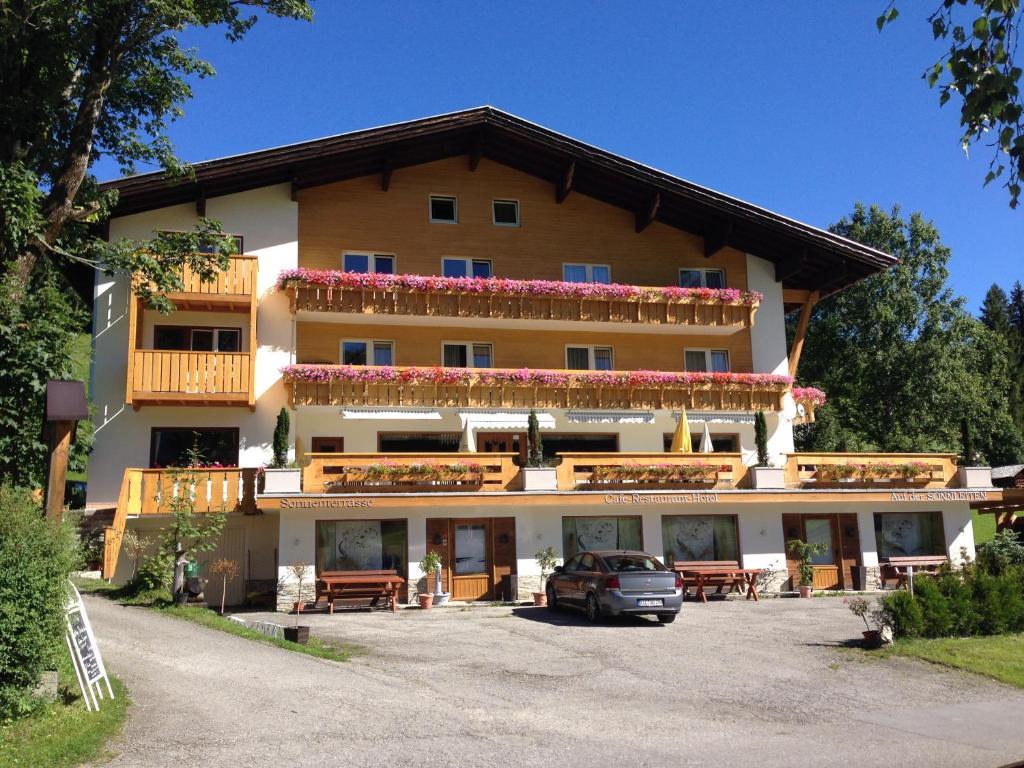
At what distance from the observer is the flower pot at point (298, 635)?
1462cm

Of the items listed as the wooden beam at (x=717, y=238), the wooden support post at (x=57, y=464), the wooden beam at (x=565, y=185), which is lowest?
the wooden support post at (x=57, y=464)

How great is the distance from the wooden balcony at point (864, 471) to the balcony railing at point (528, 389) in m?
3.55

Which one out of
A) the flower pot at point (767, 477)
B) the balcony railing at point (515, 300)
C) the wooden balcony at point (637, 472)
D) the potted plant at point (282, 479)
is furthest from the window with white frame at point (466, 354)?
the flower pot at point (767, 477)

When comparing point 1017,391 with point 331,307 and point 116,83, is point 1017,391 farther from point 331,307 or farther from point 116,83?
point 116,83

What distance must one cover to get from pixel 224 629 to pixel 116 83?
1047 centimetres

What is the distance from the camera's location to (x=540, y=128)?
1072 inches

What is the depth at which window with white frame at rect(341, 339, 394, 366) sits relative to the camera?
2694 cm

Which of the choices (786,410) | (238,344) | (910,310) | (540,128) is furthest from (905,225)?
(238,344)

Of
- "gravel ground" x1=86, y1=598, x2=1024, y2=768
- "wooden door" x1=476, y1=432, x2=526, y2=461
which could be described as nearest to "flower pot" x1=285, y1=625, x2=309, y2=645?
"gravel ground" x1=86, y1=598, x2=1024, y2=768

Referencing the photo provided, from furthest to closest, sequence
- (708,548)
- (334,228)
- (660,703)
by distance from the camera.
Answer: (334,228) → (708,548) → (660,703)

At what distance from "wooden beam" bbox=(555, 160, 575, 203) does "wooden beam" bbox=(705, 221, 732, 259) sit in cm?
498

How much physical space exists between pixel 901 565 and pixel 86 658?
21317 mm

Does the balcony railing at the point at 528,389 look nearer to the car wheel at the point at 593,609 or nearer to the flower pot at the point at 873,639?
the car wheel at the point at 593,609

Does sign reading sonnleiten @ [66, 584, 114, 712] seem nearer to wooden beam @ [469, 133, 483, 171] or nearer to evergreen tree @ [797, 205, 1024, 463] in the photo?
wooden beam @ [469, 133, 483, 171]
